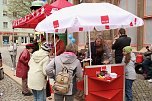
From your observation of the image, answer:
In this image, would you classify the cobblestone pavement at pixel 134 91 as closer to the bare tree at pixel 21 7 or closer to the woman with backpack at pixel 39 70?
the woman with backpack at pixel 39 70

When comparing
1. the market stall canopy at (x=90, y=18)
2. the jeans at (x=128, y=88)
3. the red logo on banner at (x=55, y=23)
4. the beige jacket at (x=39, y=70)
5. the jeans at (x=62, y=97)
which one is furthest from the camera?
the jeans at (x=128, y=88)

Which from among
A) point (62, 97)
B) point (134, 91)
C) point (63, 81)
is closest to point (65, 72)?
point (63, 81)

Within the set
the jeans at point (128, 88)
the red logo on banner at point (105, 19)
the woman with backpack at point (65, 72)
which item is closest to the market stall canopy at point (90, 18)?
the red logo on banner at point (105, 19)

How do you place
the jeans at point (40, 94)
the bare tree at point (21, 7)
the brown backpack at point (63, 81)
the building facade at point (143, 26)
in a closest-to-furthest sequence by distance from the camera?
the brown backpack at point (63, 81)
the jeans at point (40, 94)
the building facade at point (143, 26)
the bare tree at point (21, 7)

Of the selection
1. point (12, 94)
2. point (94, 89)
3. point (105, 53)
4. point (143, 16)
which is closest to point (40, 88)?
point (94, 89)

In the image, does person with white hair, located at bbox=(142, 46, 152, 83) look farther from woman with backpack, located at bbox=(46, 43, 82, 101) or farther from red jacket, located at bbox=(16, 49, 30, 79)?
woman with backpack, located at bbox=(46, 43, 82, 101)

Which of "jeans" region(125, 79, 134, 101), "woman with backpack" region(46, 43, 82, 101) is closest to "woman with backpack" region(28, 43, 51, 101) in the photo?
"woman with backpack" region(46, 43, 82, 101)

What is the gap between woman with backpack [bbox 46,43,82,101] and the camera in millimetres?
4957

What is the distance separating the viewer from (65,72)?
16.4 ft

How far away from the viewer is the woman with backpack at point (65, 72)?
4.96m

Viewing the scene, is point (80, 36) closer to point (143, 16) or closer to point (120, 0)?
point (120, 0)

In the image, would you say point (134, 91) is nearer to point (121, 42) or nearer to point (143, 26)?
point (121, 42)

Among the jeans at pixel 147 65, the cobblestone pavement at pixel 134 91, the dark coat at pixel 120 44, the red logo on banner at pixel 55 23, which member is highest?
the red logo on banner at pixel 55 23

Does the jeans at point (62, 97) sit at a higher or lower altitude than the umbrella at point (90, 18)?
lower
